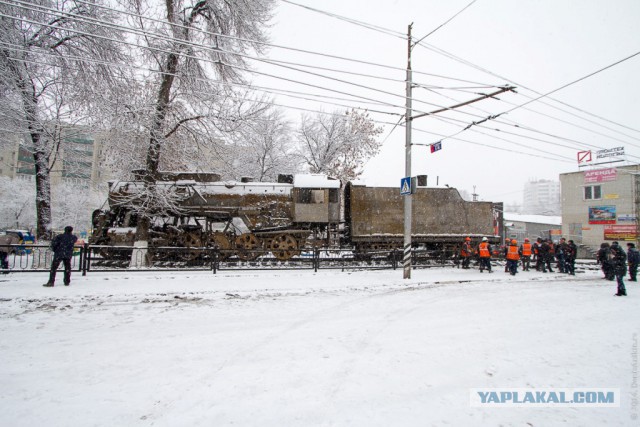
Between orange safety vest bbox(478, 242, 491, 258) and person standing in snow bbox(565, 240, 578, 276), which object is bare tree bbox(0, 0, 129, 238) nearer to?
orange safety vest bbox(478, 242, 491, 258)

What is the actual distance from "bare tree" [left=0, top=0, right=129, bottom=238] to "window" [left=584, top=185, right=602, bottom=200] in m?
35.5

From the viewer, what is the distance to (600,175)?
2766 centimetres

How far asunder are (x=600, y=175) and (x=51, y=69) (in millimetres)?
38171

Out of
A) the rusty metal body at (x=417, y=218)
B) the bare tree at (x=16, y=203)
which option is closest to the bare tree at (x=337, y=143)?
the rusty metal body at (x=417, y=218)

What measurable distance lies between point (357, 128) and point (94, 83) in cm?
2138

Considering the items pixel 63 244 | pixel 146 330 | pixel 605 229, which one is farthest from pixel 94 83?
pixel 605 229

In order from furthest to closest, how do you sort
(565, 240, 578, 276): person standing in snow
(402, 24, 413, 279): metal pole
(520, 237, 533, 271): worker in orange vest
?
(520, 237, 533, 271): worker in orange vest, (565, 240, 578, 276): person standing in snow, (402, 24, 413, 279): metal pole

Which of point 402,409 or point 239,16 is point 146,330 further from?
point 239,16

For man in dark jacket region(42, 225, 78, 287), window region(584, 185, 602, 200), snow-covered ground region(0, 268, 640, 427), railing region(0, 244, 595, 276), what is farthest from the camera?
window region(584, 185, 602, 200)

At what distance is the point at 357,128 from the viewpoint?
98.8 ft

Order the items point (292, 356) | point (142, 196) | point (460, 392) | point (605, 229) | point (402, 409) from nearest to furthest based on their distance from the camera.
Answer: point (402, 409) < point (460, 392) < point (292, 356) < point (142, 196) < point (605, 229)

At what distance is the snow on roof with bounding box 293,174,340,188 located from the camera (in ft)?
46.6

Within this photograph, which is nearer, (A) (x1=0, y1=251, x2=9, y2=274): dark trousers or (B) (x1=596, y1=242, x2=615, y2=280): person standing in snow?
(A) (x1=0, y1=251, x2=9, y2=274): dark trousers

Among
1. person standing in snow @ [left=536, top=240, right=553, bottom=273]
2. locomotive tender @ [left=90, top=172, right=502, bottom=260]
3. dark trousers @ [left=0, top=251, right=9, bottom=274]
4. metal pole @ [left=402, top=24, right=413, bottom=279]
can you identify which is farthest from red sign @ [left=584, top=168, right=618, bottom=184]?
dark trousers @ [left=0, top=251, right=9, bottom=274]
